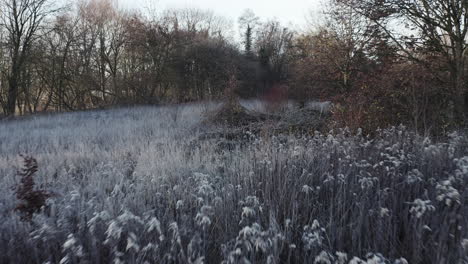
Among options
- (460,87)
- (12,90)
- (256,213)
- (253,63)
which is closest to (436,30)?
(460,87)

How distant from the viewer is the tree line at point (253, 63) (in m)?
5.38

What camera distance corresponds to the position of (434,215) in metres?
2.01

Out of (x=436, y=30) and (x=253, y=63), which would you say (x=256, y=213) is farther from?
(x=253, y=63)

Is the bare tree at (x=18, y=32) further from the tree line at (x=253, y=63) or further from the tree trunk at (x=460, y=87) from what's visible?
the tree trunk at (x=460, y=87)

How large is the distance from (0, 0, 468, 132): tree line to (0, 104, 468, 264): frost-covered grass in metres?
1.99

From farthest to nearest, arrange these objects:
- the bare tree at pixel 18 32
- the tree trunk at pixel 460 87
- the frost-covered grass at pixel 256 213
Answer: the bare tree at pixel 18 32
the tree trunk at pixel 460 87
the frost-covered grass at pixel 256 213

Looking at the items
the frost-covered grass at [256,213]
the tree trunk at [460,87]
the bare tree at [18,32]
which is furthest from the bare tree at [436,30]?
the bare tree at [18,32]

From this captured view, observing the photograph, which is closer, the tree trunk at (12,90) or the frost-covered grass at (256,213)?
the frost-covered grass at (256,213)

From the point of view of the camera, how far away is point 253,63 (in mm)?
21766

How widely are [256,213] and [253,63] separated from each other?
68.0 ft

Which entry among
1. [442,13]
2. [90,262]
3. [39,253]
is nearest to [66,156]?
[39,253]

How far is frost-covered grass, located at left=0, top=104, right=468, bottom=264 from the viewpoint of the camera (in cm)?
161

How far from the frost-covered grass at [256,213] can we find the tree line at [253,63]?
199 cm

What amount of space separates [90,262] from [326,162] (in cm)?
278
